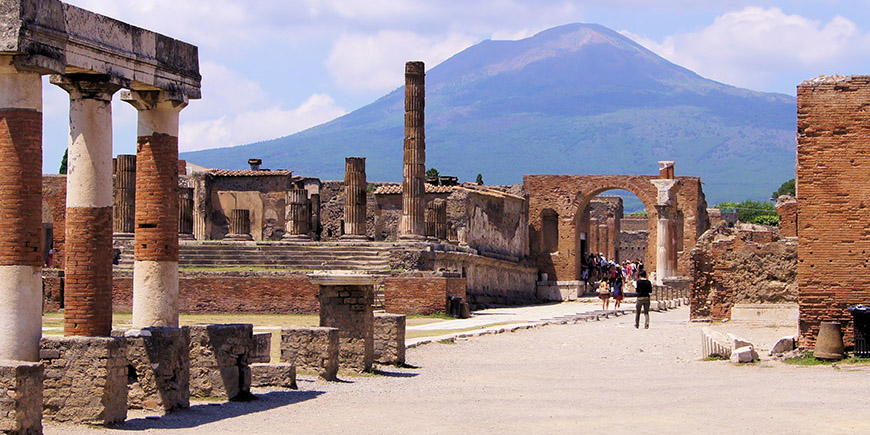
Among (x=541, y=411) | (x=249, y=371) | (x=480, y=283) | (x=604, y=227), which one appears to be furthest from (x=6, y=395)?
(x=604, y=227)

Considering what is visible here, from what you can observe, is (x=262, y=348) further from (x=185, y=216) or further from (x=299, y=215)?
(x=299, y=215)

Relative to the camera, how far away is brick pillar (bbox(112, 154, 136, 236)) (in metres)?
37.1

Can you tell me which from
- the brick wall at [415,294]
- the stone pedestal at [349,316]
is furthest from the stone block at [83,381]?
the brick wall at [415,294]

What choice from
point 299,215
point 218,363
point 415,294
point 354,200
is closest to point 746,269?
point 415,294

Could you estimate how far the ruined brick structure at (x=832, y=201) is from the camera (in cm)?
1838

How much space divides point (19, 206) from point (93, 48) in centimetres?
218

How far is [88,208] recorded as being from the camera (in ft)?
43.9

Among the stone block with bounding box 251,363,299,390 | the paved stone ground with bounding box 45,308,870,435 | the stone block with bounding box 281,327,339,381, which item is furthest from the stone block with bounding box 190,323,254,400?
the stone block with bounding box 281,327,339,381

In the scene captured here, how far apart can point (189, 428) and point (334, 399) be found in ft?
8.89

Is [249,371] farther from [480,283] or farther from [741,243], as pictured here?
[480,283]

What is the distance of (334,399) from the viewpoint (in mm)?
14422

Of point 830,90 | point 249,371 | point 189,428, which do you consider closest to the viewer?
point 189,428

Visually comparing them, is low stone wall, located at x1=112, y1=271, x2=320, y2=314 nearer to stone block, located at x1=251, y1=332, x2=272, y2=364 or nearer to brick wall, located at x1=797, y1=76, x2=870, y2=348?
stone block, located at x1=251, y1=332, x2=272, y2=364

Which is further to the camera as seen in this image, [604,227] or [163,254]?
[604,227]
